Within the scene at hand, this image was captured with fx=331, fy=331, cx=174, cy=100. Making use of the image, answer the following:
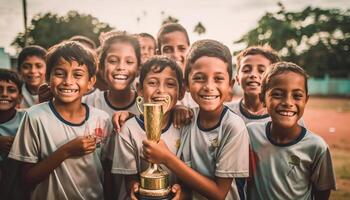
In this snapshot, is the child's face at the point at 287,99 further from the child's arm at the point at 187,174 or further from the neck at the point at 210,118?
the child's arm at the point at 187,174

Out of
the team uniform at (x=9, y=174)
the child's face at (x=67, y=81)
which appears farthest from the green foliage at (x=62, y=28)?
the child's face at (x=67, y=81)

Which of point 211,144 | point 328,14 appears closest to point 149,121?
point 211,144

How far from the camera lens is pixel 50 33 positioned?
875 inches

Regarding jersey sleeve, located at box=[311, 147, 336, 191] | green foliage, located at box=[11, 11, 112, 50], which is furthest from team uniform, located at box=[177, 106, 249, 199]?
green foliage, located at box=[11, 11, 112, 50]

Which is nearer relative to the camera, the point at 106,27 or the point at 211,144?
the point at 211,144

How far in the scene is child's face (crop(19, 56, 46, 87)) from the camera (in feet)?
11.3

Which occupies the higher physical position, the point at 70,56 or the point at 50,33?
the point at 50,33

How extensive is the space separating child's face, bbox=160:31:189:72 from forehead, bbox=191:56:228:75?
136 cm

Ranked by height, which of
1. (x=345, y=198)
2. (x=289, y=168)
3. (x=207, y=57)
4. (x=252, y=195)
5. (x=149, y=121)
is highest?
(x=207, y=57)

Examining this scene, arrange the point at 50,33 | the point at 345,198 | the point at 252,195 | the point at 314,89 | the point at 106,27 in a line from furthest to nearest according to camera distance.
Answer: the point at 314,89
the point at 106,27
the point at 50,33
the point at 345,198
the point at 252,195

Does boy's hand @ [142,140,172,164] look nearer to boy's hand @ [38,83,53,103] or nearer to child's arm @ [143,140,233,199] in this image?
child's arm @ [143,140,233,199]

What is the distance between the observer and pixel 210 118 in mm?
2072

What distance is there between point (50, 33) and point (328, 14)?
21865 millimetres

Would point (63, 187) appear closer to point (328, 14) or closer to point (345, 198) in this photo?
point (345, 198)
